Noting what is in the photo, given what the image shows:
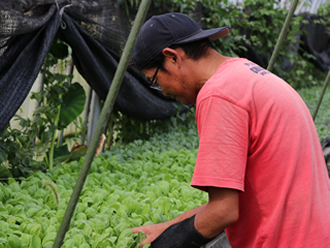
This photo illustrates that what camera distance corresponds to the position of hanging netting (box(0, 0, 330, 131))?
1822 millimetres

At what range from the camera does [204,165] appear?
91 cm

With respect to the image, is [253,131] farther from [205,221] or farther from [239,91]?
[205,221]

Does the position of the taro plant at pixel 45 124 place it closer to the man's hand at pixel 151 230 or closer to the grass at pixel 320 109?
the man's hand at pixel 151 230

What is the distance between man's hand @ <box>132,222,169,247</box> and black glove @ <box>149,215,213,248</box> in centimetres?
15

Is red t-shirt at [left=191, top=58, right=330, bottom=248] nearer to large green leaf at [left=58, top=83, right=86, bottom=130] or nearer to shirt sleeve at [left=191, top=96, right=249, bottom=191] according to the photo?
shirt sleeve at [left=191, top=96, right=249, bottom=191]

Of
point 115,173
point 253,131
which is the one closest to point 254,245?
point 253,131

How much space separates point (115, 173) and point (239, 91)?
1597 mm

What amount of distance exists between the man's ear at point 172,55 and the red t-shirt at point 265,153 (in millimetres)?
131

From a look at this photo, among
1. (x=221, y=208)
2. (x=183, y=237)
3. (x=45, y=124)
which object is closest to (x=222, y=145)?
(x=221, y=208)

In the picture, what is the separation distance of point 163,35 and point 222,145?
40 cm

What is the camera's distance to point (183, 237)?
3.36 ft

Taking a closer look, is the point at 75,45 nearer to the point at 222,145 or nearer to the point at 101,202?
the point at 101,202

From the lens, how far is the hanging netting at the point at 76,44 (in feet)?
5.98

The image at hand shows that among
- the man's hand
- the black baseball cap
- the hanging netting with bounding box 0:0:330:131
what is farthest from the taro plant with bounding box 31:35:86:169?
the black baseball cap
